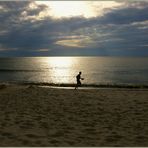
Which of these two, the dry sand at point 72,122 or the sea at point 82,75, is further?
the sea at point 82,75

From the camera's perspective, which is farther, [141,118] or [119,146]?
[141,118]

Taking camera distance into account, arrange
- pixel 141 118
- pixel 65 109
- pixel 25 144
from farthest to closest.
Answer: pixel 65 109
pixel 141 118
pixel 25 144

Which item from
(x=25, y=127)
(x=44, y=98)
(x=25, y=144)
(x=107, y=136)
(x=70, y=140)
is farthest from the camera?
(x=44, y=98)

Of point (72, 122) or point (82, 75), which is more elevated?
point (72, 122)

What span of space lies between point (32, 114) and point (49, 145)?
11.6 feet

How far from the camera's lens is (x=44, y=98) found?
546 inches

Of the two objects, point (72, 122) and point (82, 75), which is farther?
point (82, 75)

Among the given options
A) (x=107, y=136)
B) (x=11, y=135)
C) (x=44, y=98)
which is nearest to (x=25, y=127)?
(x=11, y=135)

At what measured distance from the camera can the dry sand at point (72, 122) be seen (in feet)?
23.5

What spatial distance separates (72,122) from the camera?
29.9ft

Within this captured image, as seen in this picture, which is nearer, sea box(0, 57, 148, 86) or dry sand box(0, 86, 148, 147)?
dry sand box(0, 86, 148, 147)

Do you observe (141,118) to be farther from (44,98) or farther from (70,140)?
(44,98)

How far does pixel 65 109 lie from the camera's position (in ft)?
37.0

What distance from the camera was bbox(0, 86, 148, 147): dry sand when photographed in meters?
7.15
